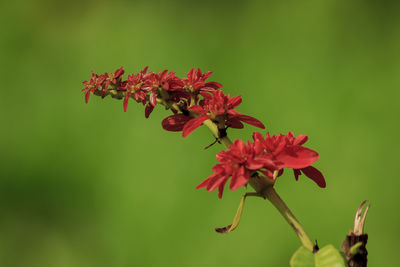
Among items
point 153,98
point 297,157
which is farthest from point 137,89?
point 297,157

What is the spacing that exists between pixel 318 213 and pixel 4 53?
930 millimetres

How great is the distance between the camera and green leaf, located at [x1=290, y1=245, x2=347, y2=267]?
0.26 m

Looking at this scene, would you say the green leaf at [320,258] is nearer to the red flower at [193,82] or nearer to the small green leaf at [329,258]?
the small green leaf at [329,258]

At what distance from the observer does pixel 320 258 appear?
27cm

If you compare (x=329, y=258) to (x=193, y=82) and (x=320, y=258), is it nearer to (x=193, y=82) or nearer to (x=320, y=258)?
(x=320, y=258)

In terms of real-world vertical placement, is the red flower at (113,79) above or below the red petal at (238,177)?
above

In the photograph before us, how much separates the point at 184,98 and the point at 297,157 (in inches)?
4.2

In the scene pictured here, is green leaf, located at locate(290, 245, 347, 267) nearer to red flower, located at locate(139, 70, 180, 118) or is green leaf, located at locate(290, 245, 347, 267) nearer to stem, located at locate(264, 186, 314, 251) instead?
stem, located at locate(264, 186, 314, 251)

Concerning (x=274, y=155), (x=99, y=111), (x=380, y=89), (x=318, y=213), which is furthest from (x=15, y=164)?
(x=274, y=155)

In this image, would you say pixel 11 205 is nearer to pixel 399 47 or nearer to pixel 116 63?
pixel 116 63

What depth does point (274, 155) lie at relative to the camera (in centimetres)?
29

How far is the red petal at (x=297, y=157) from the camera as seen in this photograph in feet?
0.93

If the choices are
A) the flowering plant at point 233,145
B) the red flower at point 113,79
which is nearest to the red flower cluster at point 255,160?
the flowering plant at point 233,145

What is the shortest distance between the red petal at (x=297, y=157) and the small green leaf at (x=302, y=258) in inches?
2.0
